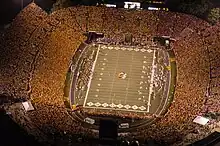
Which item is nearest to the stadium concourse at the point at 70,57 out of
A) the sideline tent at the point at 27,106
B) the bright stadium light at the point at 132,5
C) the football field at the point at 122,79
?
the sideline tent at the point at 27,106

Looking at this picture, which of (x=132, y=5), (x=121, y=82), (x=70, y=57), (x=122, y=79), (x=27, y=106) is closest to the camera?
(x=27, y=106)

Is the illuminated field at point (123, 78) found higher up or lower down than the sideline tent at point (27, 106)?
higher up

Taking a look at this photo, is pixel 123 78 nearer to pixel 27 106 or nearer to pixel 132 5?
pixel 132 5

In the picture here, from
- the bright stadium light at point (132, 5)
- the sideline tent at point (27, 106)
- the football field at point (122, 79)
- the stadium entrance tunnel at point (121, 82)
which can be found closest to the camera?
the sideline tent at point (27, 106)

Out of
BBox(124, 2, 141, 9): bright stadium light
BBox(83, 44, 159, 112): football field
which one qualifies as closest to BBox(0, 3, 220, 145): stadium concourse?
BBox(124, 2, 141, 9): bright stadium light

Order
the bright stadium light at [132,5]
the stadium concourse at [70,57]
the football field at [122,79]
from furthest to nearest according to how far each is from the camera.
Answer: the bright stadium light at [132,5]
the football field at [122,79]
the stadium concourse at [70,57]

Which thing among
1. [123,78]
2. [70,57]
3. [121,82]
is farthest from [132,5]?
[121,82]

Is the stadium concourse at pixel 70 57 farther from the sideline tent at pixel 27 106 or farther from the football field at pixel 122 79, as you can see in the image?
the football field at pixel 122 79
